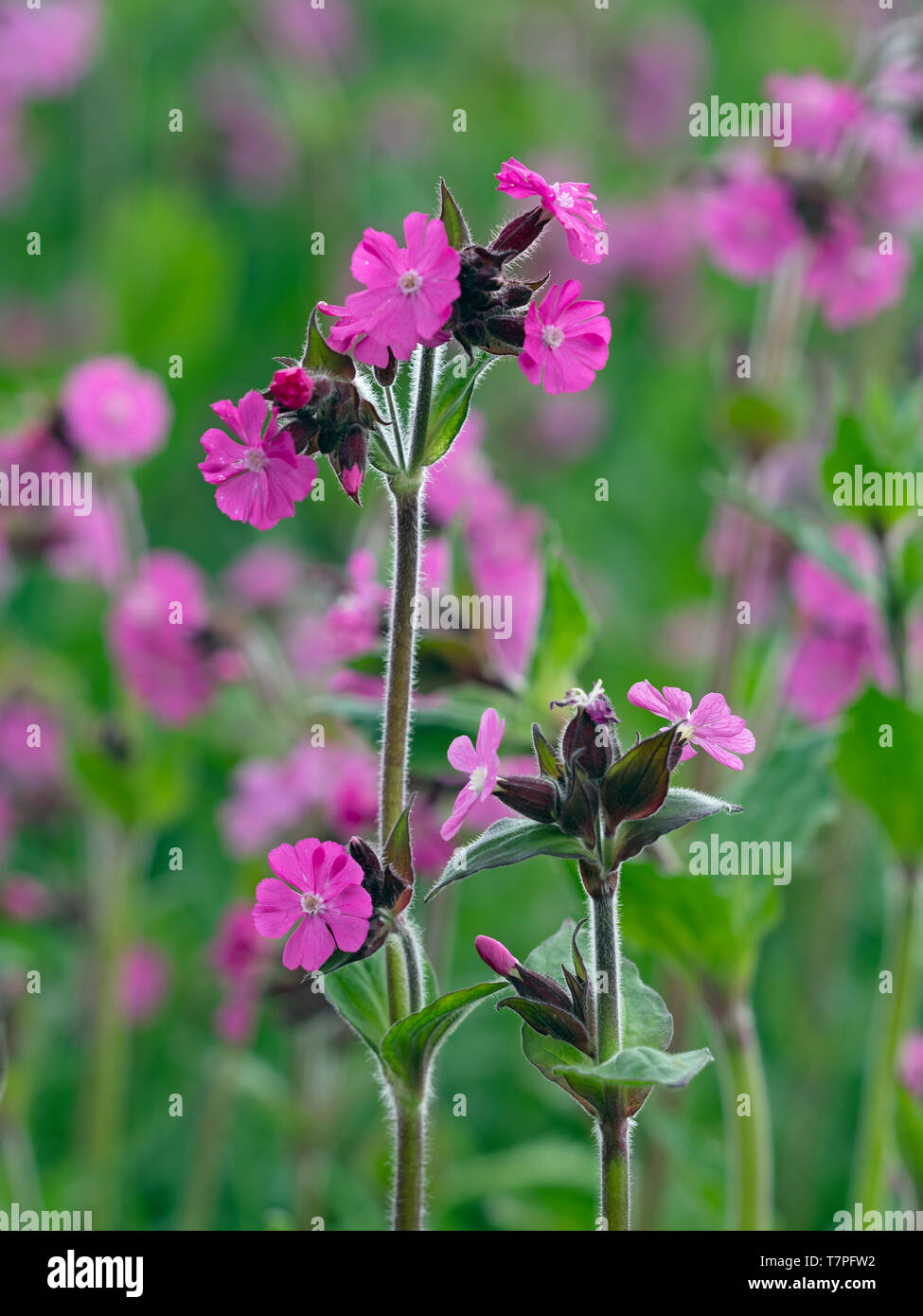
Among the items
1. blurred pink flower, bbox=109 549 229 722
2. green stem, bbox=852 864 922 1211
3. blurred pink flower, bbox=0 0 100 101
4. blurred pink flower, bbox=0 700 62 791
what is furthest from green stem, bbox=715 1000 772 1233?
blurred pink flower, bbox=0 0 100 101

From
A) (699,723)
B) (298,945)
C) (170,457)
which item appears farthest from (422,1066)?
(170,457)

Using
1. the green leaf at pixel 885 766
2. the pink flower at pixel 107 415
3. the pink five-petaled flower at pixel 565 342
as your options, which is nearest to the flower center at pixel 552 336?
the pink five-petaled flower at pixel 565 342

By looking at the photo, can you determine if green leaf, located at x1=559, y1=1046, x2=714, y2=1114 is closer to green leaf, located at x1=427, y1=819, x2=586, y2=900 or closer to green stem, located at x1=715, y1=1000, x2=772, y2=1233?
green leaf, located at x1=427, y1=819, x2=586, y2=900

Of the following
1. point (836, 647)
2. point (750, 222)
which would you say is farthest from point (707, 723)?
point (750, 222)

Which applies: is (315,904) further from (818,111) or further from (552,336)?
(818,111)

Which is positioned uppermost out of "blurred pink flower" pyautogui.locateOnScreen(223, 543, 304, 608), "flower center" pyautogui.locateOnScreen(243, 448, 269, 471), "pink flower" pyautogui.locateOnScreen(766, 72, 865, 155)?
"pink flower" pyautogui.locateOnScreen(766, 72, 865, 155)

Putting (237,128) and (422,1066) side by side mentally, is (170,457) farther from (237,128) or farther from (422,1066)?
(422,1066)

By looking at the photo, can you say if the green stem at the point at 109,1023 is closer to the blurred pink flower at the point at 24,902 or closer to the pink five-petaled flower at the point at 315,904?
the blurred pink flower at the point at 24,902
